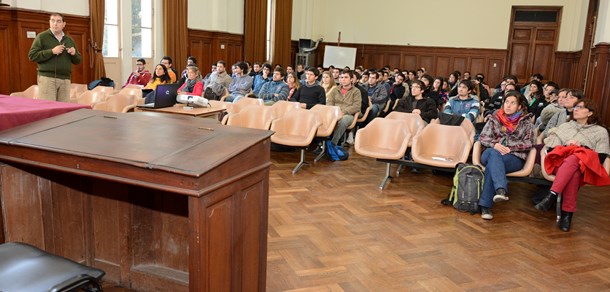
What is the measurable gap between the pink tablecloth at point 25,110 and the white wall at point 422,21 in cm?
1401

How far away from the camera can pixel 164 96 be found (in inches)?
200

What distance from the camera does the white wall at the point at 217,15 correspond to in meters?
12.4

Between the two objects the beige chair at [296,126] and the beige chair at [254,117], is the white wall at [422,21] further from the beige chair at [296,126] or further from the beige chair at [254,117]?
the beige chair at [254,117]

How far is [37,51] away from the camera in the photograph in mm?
5441

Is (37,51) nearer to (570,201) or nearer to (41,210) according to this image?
(41,210)

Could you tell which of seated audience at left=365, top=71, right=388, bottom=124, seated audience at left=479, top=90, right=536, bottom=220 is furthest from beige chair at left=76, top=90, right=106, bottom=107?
seated audience at left=479, top=90, right=536, bottom=220

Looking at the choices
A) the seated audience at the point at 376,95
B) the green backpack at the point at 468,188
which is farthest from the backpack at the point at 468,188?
the seated audience at the point at 376,95

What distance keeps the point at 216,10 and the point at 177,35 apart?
1.70 m

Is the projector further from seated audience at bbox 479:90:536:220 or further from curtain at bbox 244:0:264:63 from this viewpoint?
curtain at bbox 244:0:264:63

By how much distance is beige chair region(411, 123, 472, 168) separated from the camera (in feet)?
16.4

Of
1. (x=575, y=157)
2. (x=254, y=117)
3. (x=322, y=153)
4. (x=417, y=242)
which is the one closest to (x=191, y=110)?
(x=254, y=117)

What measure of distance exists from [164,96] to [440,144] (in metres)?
3.01

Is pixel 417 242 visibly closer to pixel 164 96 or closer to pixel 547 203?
pixel 547 203

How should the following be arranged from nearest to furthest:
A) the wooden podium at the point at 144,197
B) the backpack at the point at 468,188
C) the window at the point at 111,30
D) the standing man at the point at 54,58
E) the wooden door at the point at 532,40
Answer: the wooden podium at the point at 144,197, the backpack at the point at 468,188, the standing man at the point at 54,58, the window at the point at 111,30, the wooden door at the point at 532,40
